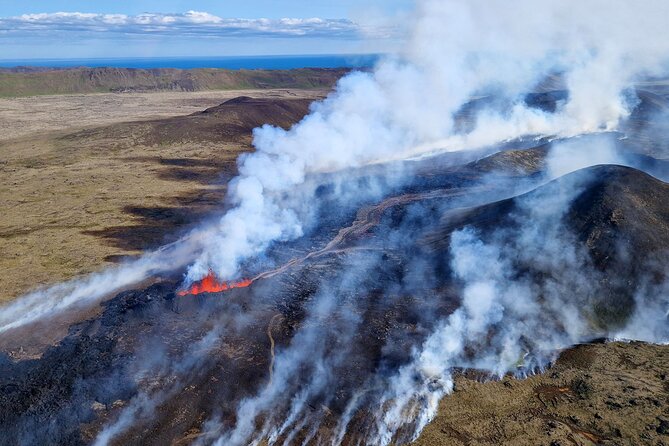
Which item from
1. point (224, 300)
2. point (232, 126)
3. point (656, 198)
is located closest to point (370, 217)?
point (224, 300)

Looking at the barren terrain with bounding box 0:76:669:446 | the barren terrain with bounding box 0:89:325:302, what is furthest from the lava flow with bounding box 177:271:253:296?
the barren terrain with bounding box 0:89:325:302

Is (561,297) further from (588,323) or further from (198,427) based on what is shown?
(198,427)

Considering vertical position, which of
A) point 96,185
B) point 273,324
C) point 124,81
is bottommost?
point 273,324

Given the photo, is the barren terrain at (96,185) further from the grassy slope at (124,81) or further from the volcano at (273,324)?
the grassy slope at (124,81)

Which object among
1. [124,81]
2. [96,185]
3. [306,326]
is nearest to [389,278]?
[306,326]

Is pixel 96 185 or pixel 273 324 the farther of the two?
pixel 96 185

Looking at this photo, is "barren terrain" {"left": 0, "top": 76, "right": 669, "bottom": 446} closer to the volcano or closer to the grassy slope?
the volcano

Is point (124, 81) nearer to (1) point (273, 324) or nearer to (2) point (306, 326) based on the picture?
(1) point (273, 324)

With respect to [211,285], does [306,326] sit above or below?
below
